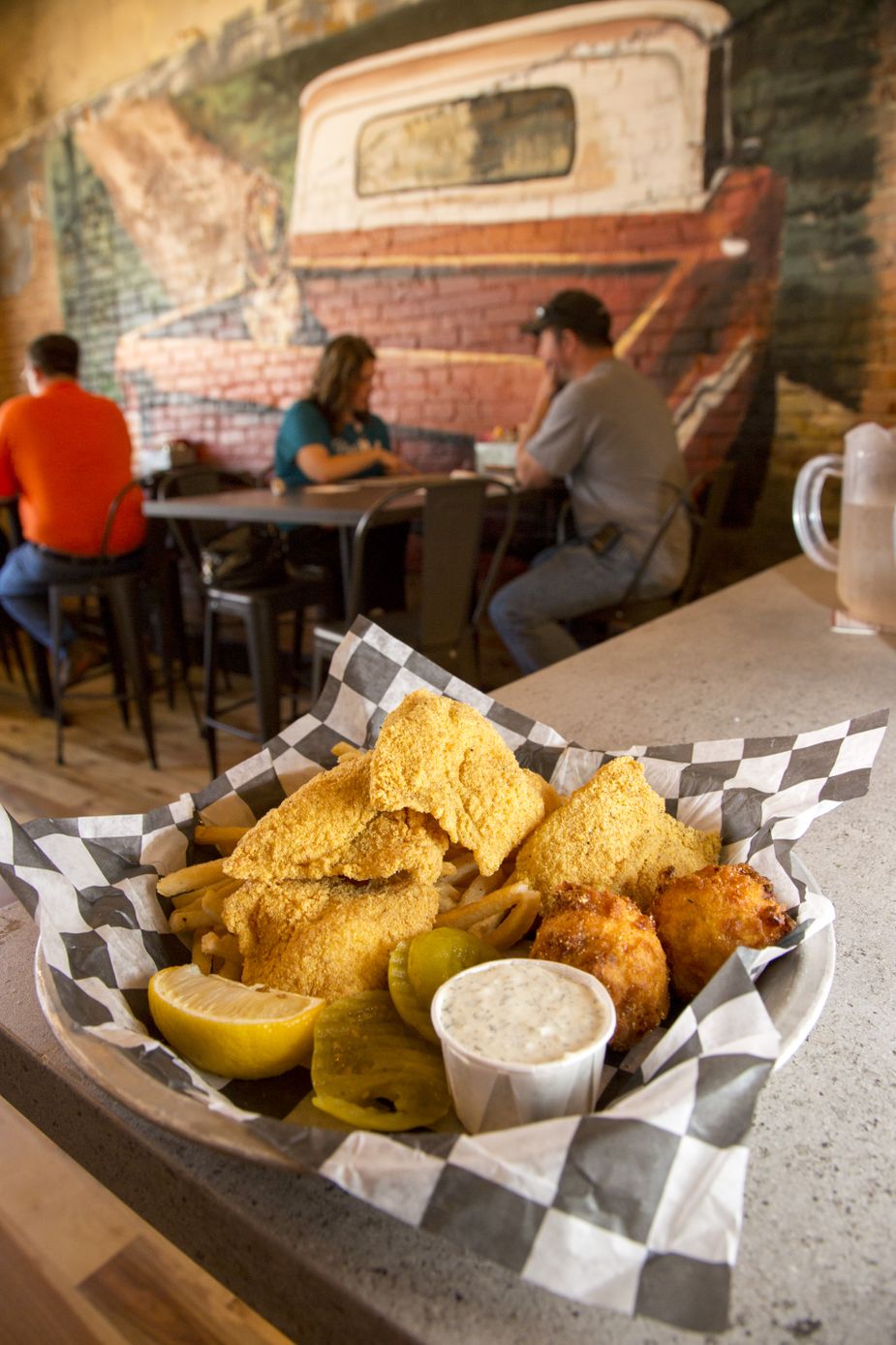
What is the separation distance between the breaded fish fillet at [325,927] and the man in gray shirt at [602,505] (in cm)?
282

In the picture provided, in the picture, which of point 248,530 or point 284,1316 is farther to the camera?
point 248,530

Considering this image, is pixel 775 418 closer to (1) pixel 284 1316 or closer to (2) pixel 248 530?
(2) pixel 248 530

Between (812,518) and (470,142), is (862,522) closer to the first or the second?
(812,518)

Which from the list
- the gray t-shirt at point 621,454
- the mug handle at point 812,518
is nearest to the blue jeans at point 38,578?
the gray t-shirt at point 621,454

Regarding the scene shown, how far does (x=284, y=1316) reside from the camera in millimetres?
475

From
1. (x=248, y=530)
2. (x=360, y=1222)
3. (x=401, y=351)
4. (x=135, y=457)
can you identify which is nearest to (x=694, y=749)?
(x=360, y=1222)

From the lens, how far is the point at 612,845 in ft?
2.32

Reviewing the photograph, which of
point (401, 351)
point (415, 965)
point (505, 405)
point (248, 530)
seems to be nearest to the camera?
point (415, 965)

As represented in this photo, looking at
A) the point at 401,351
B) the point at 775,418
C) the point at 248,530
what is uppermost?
the point at 401,351

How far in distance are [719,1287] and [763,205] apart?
4.09 metres

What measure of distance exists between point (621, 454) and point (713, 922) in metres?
2.99

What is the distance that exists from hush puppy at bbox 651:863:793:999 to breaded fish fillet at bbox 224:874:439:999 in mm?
168

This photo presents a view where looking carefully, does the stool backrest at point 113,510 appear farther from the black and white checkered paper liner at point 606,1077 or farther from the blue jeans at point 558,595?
the black and white checkered paper liner at point 606,1077

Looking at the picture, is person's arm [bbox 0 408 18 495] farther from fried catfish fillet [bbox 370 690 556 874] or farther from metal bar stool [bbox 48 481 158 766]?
fried catfish fillet [bbox 370 690 556 874]
